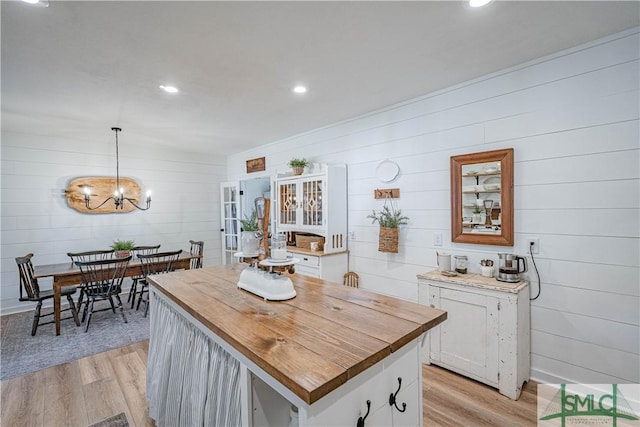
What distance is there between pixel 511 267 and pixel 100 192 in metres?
5.47

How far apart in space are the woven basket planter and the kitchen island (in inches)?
56.4

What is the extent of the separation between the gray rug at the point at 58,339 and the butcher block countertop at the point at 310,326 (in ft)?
6.60

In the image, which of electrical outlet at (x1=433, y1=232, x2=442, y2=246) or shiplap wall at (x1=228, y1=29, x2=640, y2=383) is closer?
shiplap wall at (x1=228, y1=29, x2=640, y2=383)

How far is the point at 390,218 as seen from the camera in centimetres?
308

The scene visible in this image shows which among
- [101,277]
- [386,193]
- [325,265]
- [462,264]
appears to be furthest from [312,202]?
[101,277]

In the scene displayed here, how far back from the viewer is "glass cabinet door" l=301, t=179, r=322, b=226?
360 centimetres

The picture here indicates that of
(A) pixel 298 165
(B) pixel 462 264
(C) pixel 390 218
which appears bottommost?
(B) pixel 462 264

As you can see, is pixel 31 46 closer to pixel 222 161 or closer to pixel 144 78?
pixel 144 78

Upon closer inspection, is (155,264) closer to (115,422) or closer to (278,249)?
(115,422)

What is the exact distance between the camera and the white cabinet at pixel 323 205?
3482 mm

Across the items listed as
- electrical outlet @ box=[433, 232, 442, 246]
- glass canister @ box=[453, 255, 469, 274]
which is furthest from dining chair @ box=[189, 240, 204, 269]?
glass canister @ box=[453, 255, 469, 274]

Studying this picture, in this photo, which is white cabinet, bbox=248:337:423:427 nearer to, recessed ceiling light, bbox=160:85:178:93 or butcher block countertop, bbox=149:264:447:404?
butcher block countertop, bbox=149:264:447:404

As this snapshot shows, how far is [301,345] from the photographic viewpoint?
0.99m

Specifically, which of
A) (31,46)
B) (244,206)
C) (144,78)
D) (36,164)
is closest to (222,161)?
(244,206)
